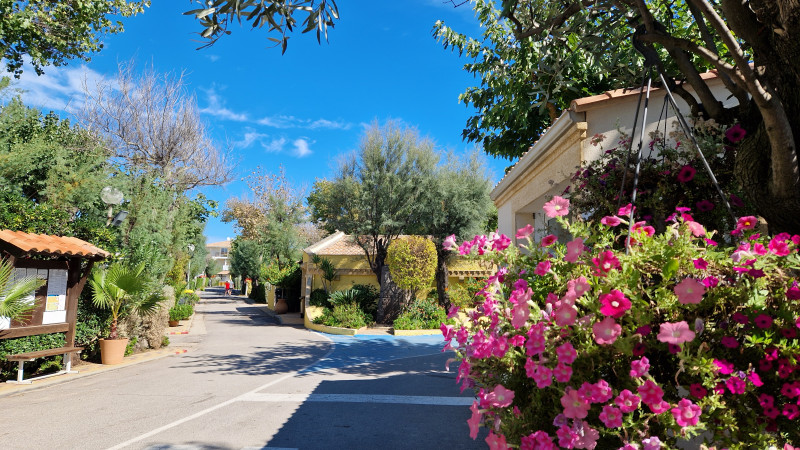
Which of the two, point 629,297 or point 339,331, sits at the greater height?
point 629,297

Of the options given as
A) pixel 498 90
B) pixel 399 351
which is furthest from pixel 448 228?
pixel 498 90

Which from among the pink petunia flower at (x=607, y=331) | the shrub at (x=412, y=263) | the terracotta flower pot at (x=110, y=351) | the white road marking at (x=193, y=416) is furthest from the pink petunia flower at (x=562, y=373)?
the shrub at (x=412, y=263)

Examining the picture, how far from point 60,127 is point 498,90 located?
14.9m

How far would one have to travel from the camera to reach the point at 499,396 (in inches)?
65.2

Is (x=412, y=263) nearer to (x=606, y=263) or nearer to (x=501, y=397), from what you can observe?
(x=501, y=397)

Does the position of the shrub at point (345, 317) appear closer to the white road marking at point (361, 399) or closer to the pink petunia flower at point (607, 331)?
the white road marking at point (361, 399)

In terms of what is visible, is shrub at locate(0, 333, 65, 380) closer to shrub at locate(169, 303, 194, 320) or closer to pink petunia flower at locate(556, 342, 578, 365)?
shrub at locate(169, 303, 194, 320)

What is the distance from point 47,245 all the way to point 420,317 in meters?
13.1

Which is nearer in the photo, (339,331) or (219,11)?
(219,11)

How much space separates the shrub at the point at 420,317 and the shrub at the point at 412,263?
87cm

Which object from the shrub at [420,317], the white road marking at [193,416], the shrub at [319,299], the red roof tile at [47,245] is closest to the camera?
the white road marking at [193,416]

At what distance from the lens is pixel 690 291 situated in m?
1.42

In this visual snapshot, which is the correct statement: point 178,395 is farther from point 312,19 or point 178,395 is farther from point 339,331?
point 339,331

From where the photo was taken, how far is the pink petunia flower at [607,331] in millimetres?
1431
